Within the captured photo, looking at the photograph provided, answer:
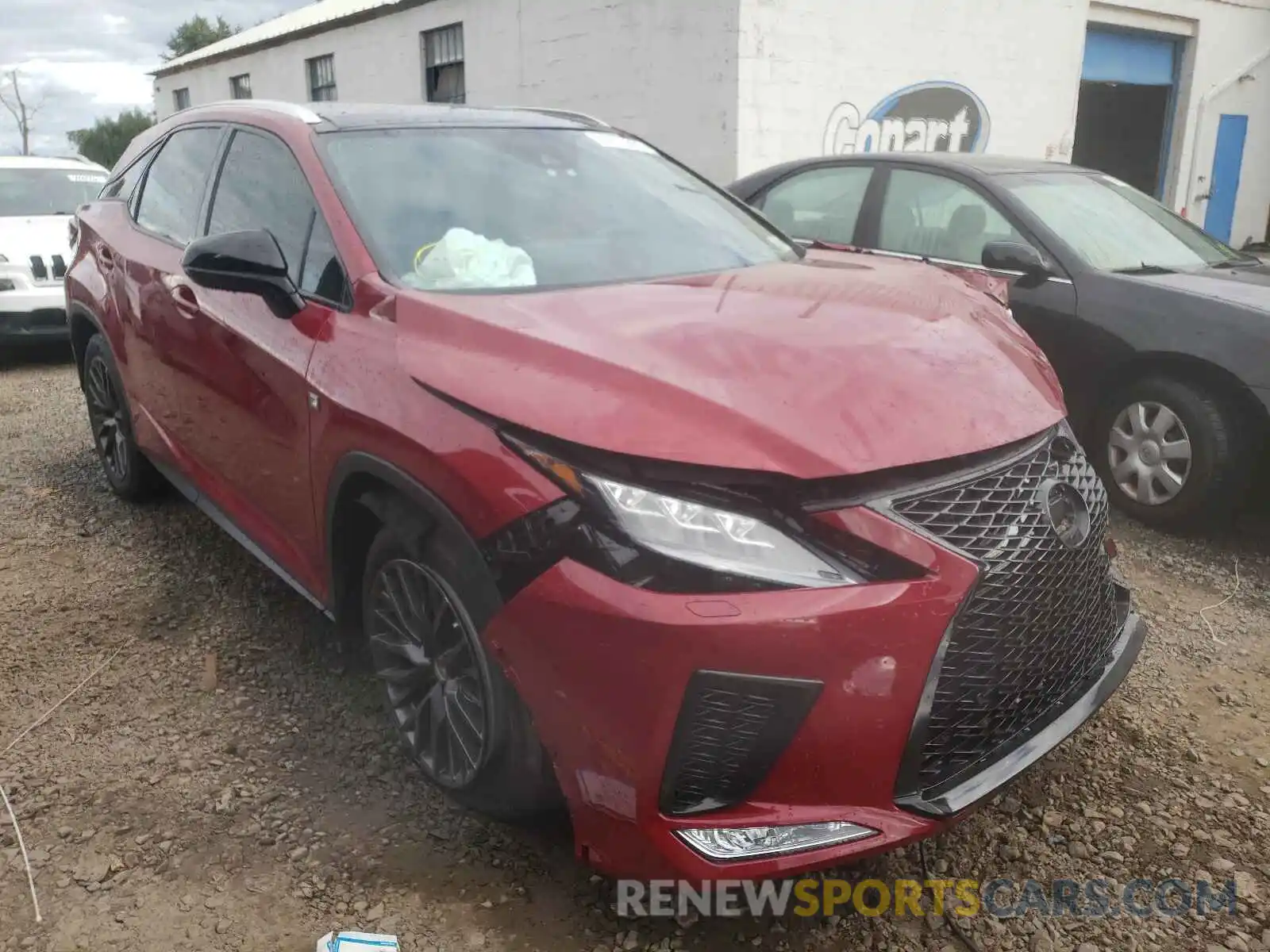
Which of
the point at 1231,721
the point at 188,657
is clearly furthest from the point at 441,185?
the point at 1231,721

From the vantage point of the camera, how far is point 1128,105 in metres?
16.7

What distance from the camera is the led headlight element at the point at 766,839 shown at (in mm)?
1841

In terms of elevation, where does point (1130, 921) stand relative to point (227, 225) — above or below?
below

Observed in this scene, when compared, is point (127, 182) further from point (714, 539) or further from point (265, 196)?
point (714, 539)

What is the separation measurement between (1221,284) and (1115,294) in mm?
427

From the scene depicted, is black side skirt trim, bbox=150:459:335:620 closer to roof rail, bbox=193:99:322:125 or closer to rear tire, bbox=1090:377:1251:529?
roof rail, bbox=193:99:322:125

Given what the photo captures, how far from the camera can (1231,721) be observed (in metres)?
2.93

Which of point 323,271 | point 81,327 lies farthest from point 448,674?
point 81,327

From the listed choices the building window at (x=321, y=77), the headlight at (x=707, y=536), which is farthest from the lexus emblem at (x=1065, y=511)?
the building window at (x=321, y=77)

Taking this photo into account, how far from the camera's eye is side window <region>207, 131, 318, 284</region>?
2832 mm

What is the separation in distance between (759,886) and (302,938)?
98 centimetres

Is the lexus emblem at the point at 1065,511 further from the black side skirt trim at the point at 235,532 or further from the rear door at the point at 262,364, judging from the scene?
the black side skirt trim at the point at 235,532

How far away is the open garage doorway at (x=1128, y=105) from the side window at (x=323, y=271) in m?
14.1

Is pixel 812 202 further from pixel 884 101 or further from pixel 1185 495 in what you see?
pixel 884 101
